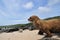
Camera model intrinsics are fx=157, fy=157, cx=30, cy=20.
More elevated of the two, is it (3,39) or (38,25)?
(38,25)

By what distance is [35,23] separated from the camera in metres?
7.62

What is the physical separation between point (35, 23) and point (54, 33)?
3.44ft

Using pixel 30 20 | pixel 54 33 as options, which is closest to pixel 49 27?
pixel 54 33

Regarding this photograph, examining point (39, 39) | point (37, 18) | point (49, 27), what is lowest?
point (39, 39)

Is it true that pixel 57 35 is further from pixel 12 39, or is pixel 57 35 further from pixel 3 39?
pixel 3 39

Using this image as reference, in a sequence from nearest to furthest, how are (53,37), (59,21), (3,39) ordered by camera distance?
(53,37) → (59,21) → (3,39)

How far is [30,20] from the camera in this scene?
7742mm

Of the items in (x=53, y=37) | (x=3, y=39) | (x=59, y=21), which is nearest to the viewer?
(x=53, y=37)

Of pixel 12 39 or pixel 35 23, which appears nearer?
pixel 35 23

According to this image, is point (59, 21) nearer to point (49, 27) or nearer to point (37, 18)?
point (49, 27)

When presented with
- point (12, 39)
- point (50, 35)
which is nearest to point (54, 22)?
point (50, 35)

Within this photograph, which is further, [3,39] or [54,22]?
[3,39]

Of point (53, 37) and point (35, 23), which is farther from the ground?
point (35, 23)

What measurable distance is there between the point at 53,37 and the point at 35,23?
3.58 ft
